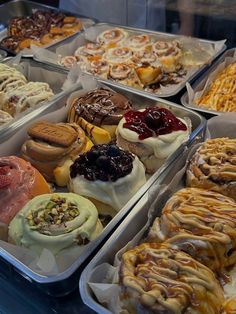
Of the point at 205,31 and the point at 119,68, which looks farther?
the point at 205,31

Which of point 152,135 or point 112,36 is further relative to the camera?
point 112,36

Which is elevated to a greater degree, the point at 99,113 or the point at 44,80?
the point at 99,113

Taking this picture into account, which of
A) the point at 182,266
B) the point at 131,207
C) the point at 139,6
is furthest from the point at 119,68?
the point at 182,266

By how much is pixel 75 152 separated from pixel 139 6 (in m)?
1.69

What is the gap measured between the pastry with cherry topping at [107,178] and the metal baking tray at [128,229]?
3.3 inches

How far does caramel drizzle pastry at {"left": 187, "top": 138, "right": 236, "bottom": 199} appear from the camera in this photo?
1.32 metres

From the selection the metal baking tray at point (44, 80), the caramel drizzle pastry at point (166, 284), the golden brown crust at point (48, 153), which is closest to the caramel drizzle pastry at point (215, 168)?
the caramel drizzle pastry at point (166, 284)

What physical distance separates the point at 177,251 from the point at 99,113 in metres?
0.81

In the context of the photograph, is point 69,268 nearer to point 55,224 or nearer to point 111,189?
point 55,224

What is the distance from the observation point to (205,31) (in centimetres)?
254

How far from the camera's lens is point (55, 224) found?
1197 millimetres

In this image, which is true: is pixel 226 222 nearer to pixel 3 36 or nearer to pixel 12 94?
pixel 12 94

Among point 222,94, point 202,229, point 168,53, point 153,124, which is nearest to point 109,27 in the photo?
point 168,53

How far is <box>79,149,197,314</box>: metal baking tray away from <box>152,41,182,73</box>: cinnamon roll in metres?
0.93
